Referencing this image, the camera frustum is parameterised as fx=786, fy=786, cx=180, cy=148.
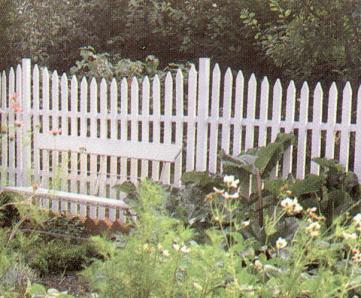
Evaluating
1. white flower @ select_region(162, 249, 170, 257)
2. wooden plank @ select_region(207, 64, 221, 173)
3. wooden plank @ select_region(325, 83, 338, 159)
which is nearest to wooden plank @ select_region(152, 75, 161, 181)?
wooden plank @ select_region(207, 64, 221, 173)

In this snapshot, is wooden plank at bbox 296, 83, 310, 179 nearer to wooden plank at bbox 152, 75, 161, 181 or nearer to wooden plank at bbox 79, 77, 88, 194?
wooden plank at bbox 152, 75, 161, 181

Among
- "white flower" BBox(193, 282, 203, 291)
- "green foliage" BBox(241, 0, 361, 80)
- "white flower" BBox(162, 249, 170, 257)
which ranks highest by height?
"green foliage" BBox(241, 0, 361, 80)

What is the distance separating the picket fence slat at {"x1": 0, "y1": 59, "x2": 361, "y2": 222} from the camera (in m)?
6.61

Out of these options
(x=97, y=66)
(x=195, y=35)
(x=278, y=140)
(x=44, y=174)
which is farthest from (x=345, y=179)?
(x=195, y=35)

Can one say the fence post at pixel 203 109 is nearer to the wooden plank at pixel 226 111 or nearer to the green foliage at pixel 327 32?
the wooden plank at pixel 226 111

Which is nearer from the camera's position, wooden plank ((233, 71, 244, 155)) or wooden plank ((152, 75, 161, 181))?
wooden plank ((233, 71, 244, 155))

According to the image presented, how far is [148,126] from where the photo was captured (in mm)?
7402

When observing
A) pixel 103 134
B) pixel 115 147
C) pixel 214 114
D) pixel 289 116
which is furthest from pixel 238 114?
pixel 103 134

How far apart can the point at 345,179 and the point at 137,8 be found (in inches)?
282

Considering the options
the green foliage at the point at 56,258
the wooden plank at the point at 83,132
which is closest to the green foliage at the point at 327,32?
the wooden plank at the point at 83,132

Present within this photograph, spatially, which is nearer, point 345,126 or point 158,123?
point 345,126

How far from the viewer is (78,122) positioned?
8.53 meters

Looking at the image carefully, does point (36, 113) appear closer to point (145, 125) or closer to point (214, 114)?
point (145, 125)

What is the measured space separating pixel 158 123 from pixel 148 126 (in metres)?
0.12
